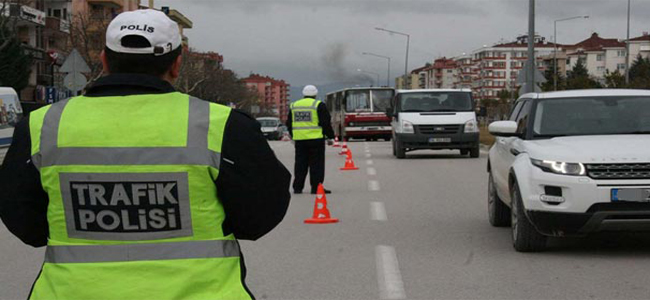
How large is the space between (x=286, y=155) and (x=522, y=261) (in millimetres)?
23158

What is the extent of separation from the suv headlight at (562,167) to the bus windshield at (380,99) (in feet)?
133

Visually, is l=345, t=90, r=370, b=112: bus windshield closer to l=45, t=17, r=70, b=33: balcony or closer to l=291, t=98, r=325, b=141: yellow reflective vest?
l=291, t=98, r=325, b=141: yellow reflective vest

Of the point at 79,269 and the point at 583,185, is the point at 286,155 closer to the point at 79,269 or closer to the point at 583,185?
the point at 583,185

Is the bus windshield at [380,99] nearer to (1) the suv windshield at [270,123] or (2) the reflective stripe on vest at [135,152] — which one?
(1) the suv windshield at [270,123]

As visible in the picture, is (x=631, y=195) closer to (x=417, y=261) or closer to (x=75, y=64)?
(x=417, y=261)

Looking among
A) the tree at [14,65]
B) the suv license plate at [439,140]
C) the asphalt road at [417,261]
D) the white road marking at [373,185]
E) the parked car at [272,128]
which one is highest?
the tree at [14,65]

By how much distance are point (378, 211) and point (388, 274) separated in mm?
5311

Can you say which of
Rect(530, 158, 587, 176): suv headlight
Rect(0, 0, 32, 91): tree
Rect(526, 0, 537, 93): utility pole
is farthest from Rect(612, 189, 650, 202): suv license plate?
Rect(0, 0, 32, 91): tree

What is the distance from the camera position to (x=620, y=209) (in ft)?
29.1

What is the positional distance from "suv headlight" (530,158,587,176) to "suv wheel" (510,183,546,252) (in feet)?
1.33

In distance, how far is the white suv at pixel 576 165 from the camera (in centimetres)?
886

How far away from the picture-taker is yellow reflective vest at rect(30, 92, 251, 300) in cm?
284

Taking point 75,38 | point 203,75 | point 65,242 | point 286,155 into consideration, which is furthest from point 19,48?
point 65,242

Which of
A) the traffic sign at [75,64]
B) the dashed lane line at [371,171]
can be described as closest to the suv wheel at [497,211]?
the dashed lane line at [371,171]
